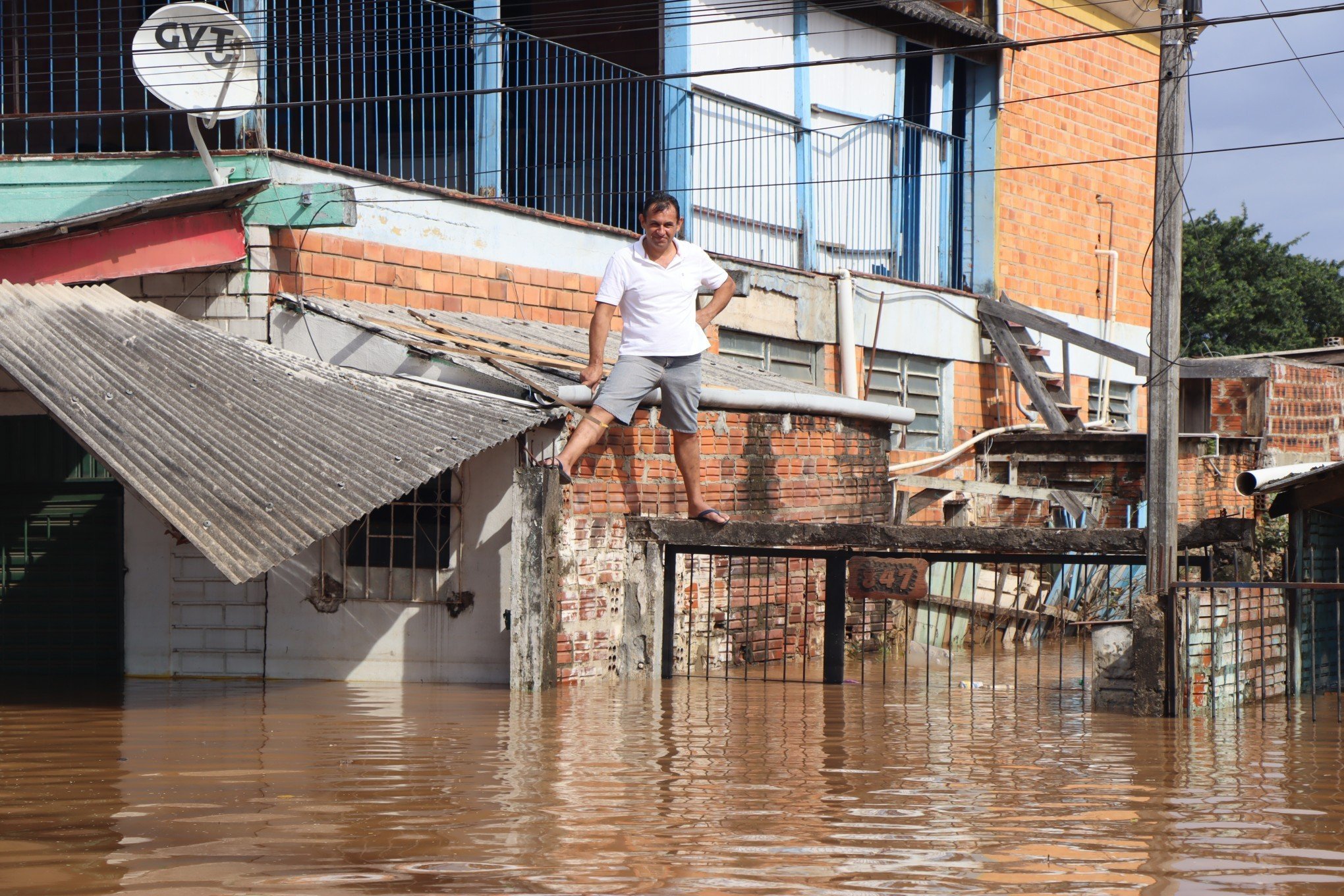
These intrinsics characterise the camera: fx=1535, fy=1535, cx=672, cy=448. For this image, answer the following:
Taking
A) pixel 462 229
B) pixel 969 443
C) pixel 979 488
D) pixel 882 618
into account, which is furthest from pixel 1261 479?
pixel 969 443

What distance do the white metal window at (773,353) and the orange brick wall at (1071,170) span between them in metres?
3.42

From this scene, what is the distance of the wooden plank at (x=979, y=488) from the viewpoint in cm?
1597

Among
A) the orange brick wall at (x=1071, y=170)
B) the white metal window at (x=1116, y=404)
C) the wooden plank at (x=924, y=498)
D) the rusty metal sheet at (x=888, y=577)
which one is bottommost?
the rusty metal sheet at (x=888, y=577)

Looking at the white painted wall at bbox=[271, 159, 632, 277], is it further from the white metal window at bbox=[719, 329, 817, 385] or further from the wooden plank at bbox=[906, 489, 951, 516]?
the wooden plank at bbox=[906, 489, 951, 516]

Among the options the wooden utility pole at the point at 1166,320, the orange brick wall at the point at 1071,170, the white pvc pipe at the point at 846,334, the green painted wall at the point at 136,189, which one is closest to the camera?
the wooden utility pole at the point at 1166,320

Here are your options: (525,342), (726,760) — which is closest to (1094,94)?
(525,342)

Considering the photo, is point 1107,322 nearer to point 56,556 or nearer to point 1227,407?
point 1227,407

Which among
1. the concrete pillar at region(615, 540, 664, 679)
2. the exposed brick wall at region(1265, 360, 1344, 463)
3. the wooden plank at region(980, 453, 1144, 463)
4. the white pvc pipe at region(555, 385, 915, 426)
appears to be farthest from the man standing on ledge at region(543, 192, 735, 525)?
the exposed brick wall at region(1265, 360, 1344, 463)

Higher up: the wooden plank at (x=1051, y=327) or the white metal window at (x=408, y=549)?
the wooden plank at (x=1051, y=327)

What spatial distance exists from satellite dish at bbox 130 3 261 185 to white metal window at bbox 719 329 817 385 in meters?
5.67

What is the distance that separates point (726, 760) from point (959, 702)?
3.23 meters

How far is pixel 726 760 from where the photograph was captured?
24.4 feet

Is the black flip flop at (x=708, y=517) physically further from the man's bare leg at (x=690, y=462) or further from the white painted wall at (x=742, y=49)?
the white painted wall at (x=742, y=49)

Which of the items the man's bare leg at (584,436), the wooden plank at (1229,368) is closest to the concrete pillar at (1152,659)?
the man's bare leg at (584,436)
